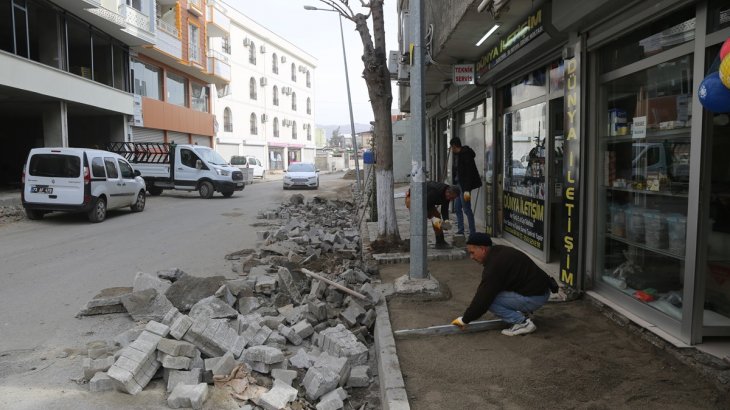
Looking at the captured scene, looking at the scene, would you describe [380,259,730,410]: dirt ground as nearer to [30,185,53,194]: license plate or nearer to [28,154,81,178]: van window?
[28,154,81,178]: van window

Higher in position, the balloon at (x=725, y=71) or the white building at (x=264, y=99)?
the white building at (x=264, y=99)

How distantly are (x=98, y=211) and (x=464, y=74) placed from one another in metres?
9.83

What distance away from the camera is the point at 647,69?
4715 millimetres

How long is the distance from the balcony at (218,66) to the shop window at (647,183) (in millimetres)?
31070

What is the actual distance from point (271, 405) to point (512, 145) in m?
6.42

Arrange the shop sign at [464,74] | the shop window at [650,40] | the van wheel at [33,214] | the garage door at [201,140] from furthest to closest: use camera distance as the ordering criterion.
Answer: the garage door at [201,140]
the van wheel at [33,214]
the shop sign at [464,74]
the shop window at [650,40]

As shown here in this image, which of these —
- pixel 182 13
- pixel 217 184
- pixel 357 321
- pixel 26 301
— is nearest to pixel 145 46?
pixel 182 13

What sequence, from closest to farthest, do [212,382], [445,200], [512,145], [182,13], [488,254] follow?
[212,382], [488,254], [445,200], [512,145], [182,13]

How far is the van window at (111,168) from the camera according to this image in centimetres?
1377

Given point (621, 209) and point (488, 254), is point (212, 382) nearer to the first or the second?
point (488, 254)

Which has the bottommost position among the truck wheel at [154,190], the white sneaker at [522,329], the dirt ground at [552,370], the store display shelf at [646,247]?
the dirt ground at [552,370]

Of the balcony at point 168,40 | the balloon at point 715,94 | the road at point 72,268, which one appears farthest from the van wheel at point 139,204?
the balloon at point 715,94

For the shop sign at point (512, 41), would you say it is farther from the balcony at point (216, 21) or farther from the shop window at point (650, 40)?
the balcony at point (216, 21)

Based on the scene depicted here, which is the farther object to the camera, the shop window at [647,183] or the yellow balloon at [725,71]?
the shop window at [647,183]
